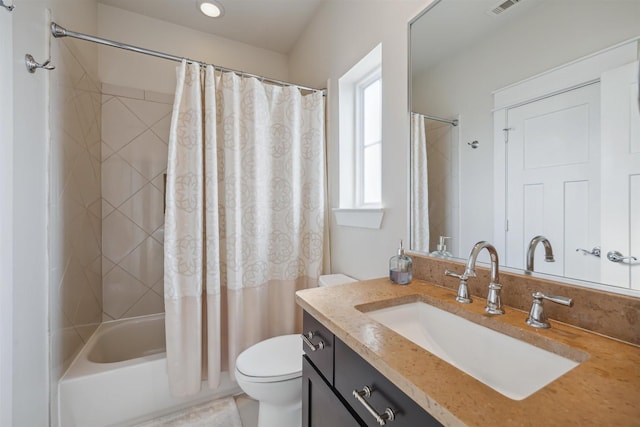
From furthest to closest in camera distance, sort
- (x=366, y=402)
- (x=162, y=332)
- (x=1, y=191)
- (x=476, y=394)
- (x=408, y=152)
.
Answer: (x=162, y=332) → (x=408, y=152) → (x=1, y=191) → (x=366, y=402) → (x=476, y=394)

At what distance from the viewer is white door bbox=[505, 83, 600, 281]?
64 cm

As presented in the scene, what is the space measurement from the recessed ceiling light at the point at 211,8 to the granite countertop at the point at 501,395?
7.08ft

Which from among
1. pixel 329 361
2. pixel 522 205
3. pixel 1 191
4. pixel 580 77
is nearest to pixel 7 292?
pixel 1 191

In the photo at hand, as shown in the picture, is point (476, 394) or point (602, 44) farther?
point (602, 44)

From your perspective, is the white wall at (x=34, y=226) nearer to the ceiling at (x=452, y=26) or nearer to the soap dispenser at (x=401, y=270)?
the soap dispenser at (x=401, y=270)

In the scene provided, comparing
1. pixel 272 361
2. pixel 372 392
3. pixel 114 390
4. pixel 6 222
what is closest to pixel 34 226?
pixel 6 222

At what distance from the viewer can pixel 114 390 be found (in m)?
1.33

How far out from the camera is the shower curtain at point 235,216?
142cm

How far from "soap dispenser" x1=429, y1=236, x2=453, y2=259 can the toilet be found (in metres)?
0.79

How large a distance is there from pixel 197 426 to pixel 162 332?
813 millimetres

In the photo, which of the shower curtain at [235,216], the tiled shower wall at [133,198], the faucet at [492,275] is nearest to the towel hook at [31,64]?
the shower curtain at [235,216]

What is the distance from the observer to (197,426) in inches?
54.7

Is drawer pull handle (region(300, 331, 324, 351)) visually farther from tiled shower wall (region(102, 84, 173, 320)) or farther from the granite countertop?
tiled shower wall (region(102, 84, 173, 320))

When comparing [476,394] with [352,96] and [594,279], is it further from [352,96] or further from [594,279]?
[352,96]
